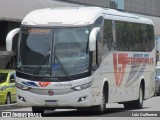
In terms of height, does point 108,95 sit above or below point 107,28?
below

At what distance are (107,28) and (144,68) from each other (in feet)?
16.4

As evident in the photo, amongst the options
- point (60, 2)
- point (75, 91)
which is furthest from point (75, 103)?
point (60, 2)

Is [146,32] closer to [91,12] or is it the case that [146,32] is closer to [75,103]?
[91,12]

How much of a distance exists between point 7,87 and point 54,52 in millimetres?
11028

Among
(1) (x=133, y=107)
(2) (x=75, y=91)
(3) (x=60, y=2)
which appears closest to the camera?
(2) (x=75, y=91)

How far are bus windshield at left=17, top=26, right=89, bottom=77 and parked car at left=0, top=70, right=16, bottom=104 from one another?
398 inches

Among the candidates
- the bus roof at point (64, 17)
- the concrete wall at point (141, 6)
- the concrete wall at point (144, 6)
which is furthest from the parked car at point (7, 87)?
the concrete wall at point (144, 6)

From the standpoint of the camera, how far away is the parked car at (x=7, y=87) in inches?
1169

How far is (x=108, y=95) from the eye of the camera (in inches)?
850

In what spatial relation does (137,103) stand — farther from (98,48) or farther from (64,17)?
(64,17)

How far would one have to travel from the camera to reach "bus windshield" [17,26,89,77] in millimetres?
19406

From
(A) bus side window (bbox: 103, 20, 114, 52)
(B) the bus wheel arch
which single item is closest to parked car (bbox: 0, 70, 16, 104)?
(B) the bus wheel arch

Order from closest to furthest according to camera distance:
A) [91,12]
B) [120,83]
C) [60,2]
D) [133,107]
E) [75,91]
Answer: [75,91], [91,12], [120,83], [133,107], [60,2]

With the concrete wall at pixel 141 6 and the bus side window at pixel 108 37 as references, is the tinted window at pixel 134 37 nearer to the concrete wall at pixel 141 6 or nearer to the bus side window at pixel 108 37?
the bus side window at pixel 108 37
